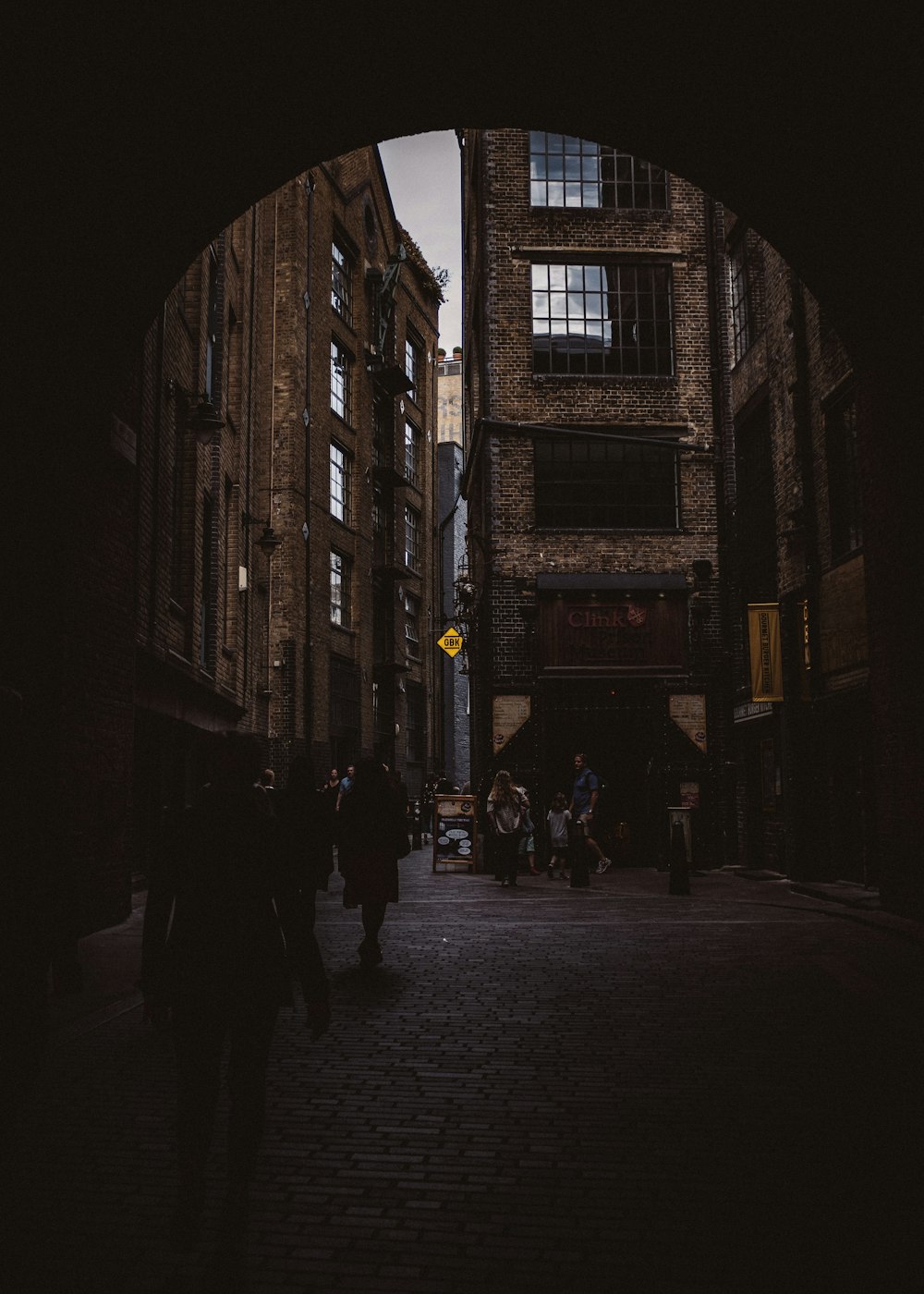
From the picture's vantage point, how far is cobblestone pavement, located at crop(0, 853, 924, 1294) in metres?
3.34

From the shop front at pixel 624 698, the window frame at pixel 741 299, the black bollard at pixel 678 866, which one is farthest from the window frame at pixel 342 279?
the black bollard at pixel 678 866

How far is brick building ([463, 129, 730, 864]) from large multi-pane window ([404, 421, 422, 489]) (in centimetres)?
1582

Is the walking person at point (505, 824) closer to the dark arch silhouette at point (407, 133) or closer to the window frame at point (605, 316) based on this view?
the dark arch silhouette at point (407, 133)

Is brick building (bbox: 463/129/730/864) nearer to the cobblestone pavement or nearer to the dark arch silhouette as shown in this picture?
the dark arch silhouette

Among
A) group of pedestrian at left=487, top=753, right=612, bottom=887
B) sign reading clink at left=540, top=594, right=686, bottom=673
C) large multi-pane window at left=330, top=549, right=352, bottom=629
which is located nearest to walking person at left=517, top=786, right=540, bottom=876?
A: group of pedestrian at left=487, top=753, right=612, bottom=887

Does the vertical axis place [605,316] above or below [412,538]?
above

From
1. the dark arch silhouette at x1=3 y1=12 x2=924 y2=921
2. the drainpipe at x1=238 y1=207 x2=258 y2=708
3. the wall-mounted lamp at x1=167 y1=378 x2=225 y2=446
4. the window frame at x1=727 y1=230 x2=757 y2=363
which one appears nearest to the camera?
the dark arch silhouette at x1=3 y1=12 x2=924 y2=921

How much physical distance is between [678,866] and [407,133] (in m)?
9.16

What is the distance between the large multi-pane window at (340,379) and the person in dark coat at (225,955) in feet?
92.9

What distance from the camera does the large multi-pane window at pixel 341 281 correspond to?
3167cm

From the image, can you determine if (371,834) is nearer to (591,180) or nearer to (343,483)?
(591,180)

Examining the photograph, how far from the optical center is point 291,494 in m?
27.3

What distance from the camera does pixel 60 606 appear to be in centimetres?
998

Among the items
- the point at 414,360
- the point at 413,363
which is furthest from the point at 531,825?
the point at 414,360
